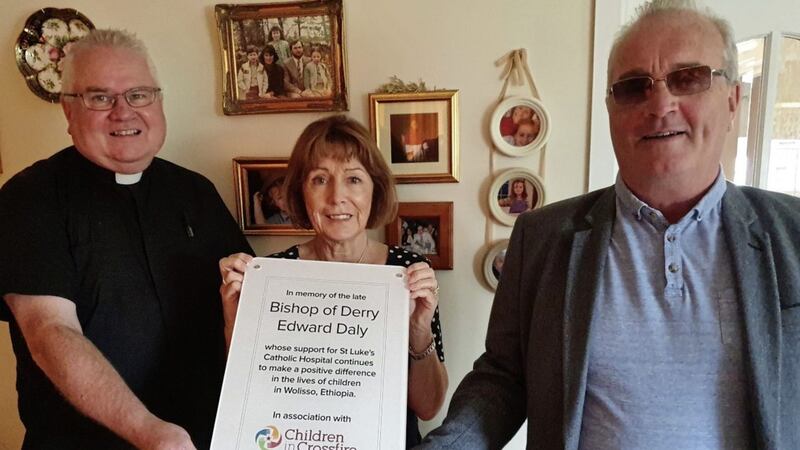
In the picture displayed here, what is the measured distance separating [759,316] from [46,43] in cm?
220

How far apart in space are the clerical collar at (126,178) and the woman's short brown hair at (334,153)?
0.44 metres

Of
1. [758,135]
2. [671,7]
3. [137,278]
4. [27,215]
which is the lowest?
[137,278]

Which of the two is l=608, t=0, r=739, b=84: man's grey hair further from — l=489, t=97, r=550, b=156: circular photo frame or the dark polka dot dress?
the dark polka dot dress

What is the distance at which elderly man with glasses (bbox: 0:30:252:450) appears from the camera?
114 centimetres

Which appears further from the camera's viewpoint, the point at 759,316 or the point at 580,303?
the point at 580,303

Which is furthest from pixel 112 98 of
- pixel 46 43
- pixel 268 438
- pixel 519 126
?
pixel 519 126

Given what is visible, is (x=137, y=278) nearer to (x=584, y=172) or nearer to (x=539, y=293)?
(x=539, y=293)

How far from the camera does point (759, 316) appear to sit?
869 mm

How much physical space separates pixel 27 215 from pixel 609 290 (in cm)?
141

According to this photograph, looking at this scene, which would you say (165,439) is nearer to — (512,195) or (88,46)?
(88,46)

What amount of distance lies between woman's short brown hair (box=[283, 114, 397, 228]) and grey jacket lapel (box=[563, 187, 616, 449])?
0.58m

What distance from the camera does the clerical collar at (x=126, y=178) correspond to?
4.41 feet

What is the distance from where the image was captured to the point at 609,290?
979 mm

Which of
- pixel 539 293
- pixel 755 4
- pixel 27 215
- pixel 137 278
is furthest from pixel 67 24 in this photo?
pixel 755 4
